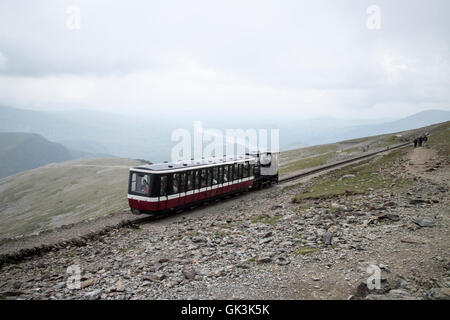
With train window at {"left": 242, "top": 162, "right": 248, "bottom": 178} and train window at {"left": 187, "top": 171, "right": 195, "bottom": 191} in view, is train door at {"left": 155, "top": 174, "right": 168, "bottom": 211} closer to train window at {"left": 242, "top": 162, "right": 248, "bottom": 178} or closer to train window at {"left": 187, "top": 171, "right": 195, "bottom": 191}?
train window at {"left": 187, "top": 171, "right": 195, "bottom": 191}

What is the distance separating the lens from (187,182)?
85.4ft

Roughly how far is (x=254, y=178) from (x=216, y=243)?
69.2 ft

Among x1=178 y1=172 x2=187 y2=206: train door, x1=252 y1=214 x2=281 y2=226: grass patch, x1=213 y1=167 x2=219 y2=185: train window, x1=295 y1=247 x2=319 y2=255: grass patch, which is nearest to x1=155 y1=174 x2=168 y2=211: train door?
x1=178 y1=172 x2=187 y2=206: train door

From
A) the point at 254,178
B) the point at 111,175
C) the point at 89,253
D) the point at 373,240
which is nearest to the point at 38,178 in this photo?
the point at 111,175

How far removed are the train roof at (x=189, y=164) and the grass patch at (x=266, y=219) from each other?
24.9 feet

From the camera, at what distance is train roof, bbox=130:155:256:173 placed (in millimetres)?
23953

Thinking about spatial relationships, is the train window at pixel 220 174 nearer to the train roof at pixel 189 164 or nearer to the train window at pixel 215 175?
the train window at pixel 215 175

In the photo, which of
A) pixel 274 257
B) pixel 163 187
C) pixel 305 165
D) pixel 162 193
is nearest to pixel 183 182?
pixel 163 187

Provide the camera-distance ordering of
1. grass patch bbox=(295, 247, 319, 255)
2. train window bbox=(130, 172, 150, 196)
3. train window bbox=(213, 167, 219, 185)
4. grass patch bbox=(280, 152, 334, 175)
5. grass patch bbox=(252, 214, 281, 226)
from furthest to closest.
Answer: grass patch bbox=(280, 152, 334, 175)
train window bbox=(213, 167, 219, 185)
train window bbox=(130, 172, 150, 196)
grass patch bbox=(252, 214, 281, 226)
grass patch bbox=(295, 247, 319, 255)

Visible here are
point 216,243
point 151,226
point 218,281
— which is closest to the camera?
point 218,281

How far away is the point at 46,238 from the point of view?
20922 millimetres

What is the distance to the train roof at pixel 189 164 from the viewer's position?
24.0 m

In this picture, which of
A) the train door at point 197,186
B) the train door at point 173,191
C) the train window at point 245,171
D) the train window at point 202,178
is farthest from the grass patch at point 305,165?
the train door at point 173,191
